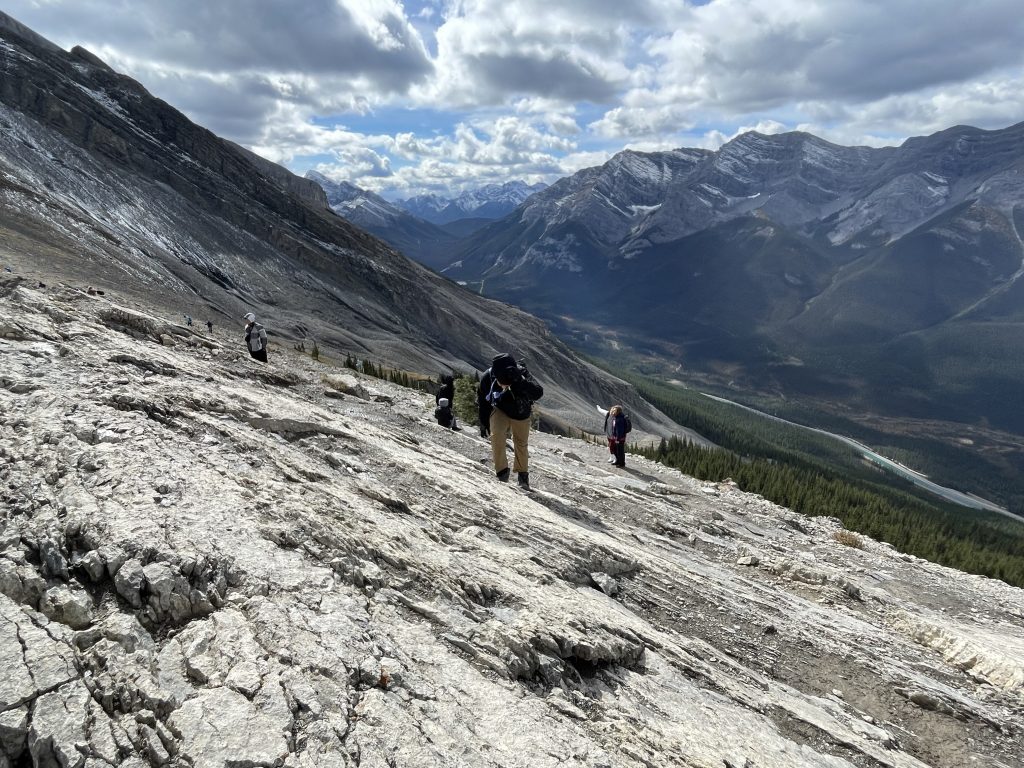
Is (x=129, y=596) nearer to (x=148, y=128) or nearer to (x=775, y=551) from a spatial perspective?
(x=775, y=551)

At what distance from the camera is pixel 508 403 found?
12867mm

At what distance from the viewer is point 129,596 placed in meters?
5.57

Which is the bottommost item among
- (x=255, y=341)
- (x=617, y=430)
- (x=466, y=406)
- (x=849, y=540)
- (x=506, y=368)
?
(x=849, y=540)

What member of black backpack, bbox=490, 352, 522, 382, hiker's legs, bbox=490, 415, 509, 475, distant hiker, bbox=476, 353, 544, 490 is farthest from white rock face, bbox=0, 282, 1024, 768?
black backpack, bbox=490, 352, 522, 382

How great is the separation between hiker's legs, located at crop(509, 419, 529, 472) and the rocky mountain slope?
108 feet

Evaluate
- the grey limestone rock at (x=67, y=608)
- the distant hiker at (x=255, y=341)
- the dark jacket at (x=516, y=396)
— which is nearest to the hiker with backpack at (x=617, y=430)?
the dark jacket at (x=516, y=396)

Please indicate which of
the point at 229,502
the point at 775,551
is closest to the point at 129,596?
the point at 229,502

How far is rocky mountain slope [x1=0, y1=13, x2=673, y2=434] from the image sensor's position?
168 feet

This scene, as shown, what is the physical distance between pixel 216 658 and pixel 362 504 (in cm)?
396

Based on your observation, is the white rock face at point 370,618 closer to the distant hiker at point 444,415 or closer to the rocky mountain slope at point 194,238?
the distant hiker at point 444,415

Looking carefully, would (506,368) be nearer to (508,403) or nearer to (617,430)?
(508,403)

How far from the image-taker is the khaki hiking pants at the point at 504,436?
13.1 metres

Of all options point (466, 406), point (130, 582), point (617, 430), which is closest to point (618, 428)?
point (617, 430)

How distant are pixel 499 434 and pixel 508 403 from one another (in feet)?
3.08
